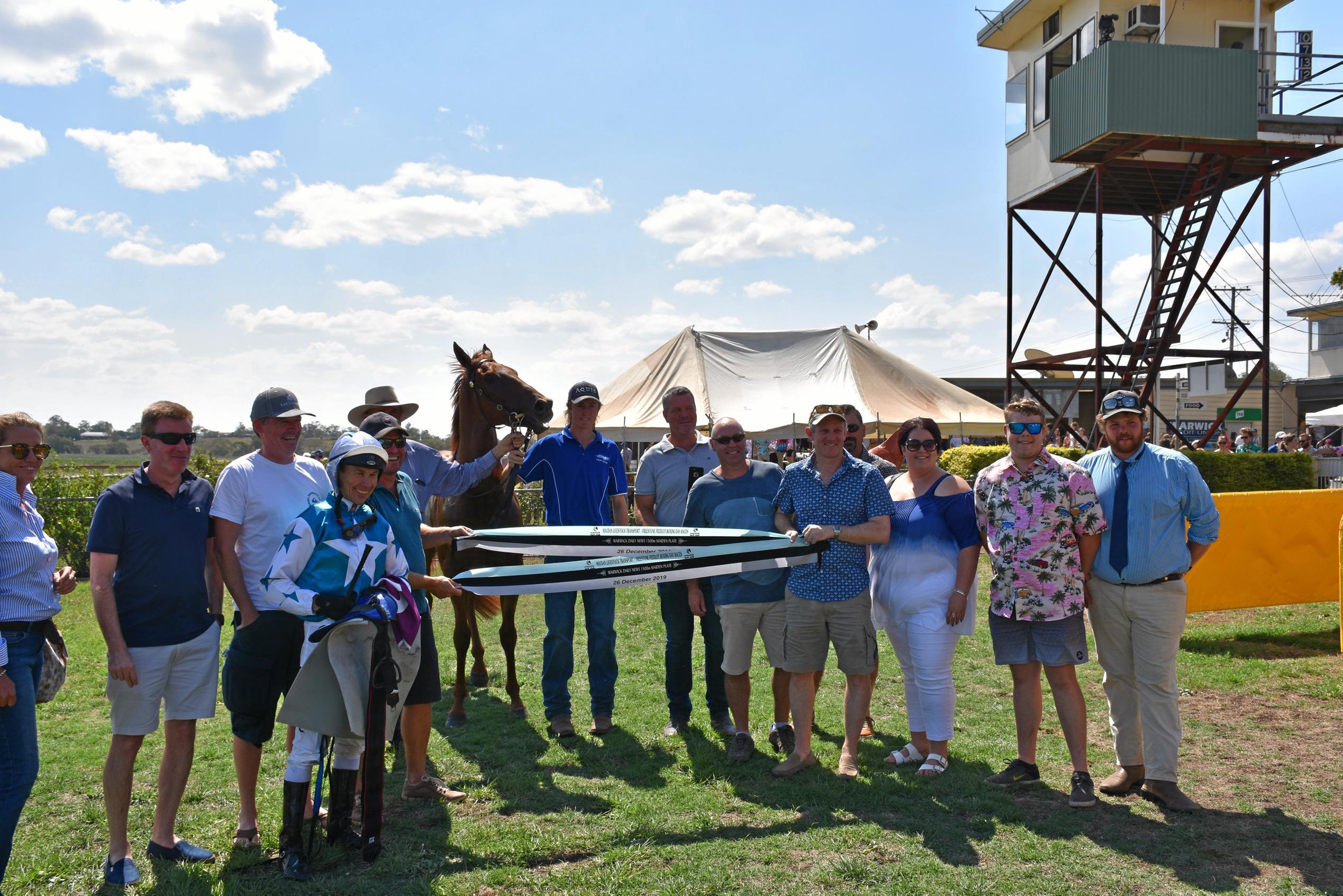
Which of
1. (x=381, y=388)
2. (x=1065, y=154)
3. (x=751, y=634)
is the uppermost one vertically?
(x=1065, y=154)

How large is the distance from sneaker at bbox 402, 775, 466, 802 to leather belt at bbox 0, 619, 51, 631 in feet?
6.23

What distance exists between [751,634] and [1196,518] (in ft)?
8.14

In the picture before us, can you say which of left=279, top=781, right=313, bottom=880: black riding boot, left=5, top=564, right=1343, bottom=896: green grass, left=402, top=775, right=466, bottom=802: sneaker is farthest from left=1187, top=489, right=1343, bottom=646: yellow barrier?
left=279, top=781, right=313, bottom=880: black riding boot

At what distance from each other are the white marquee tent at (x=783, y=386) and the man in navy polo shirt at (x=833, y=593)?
13425 mm

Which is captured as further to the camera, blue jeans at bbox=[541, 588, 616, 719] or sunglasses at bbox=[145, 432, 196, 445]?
blue jeans at bbox=[541, 588, 616, 719]

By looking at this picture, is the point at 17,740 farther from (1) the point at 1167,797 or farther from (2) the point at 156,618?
(1) the point at 1167,797

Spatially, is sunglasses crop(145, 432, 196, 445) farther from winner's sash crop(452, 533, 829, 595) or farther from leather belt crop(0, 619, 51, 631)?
winner's sash crop(452, 533, 829, 595)

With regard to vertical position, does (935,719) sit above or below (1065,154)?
below

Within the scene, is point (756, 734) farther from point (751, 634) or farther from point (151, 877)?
point (151, 877)

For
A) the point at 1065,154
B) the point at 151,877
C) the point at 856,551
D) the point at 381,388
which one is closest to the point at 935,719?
the point at 856,551

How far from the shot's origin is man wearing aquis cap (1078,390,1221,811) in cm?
471

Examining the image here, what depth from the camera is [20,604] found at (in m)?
3.45

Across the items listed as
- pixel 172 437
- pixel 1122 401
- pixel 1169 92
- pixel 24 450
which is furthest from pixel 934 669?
pixel 1169 92

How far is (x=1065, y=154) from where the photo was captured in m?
16.0
